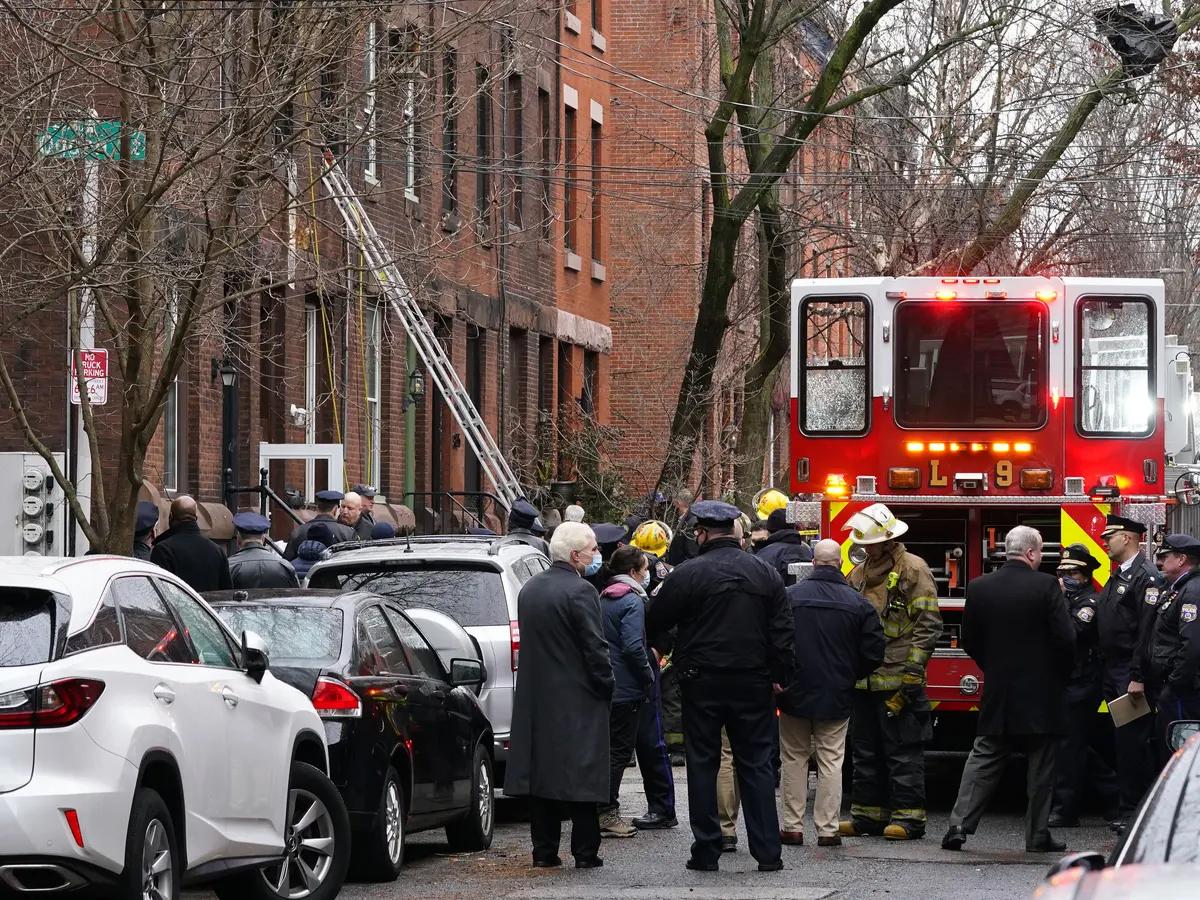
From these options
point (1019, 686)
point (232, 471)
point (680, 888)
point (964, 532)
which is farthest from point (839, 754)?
point (232, 471)

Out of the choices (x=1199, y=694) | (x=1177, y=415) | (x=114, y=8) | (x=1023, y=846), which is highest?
(x=114, y=8)

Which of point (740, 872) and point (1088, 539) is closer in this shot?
point (740, 872)

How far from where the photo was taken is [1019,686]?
12445mm

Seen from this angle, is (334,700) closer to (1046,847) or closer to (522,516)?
(1046,847)

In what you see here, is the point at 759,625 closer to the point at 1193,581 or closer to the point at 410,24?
the point at 1193,581

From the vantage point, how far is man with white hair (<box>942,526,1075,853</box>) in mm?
12406

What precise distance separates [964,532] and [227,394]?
8.50 m

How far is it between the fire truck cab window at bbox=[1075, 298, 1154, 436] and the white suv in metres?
7.51

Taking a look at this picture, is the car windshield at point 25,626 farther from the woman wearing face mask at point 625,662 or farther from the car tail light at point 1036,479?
the car tail light at point 1036,479

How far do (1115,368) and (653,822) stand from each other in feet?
16.2

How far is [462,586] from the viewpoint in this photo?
1352 centimetres

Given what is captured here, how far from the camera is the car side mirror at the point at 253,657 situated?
30.7ft

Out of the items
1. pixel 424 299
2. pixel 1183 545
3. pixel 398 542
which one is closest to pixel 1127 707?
pixel 1183 545

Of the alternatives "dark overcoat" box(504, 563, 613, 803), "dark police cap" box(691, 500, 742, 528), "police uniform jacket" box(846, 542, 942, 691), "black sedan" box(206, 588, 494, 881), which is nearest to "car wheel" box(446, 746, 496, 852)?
"black sedan" box(206, 588, 494, 881)
